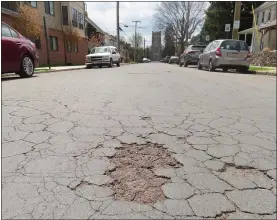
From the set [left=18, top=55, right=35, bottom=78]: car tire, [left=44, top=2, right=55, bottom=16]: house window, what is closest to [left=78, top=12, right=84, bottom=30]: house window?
[left=44, top=2, right=55, bottom=16]: house window

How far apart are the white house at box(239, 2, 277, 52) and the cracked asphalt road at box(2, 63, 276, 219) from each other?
2396 cm

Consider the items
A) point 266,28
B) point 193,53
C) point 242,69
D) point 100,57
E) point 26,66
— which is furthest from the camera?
point 266,28

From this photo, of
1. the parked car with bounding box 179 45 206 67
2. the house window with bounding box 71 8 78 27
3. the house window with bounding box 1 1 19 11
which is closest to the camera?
the house window with bounding box 1 1 19 11

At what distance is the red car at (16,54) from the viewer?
24.7 feet

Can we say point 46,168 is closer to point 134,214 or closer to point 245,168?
point 134,214

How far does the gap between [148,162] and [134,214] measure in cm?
77

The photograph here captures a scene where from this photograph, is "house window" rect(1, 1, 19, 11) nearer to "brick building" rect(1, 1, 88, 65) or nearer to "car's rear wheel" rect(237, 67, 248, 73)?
"brick building" rect(1, 1, 88, 65)

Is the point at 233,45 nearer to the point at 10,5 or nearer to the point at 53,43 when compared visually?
the point at 10,5

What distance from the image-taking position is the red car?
7.52 m

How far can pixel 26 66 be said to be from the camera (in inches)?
340

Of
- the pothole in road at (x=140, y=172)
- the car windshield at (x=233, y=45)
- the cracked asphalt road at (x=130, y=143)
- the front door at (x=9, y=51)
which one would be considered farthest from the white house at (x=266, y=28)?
the pothole in road at (x=140, y=172)

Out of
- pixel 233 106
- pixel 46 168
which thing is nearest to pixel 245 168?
pixel 46 168

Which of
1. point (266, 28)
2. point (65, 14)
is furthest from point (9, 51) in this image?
point (266, 28)

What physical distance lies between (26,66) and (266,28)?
2450 cm
